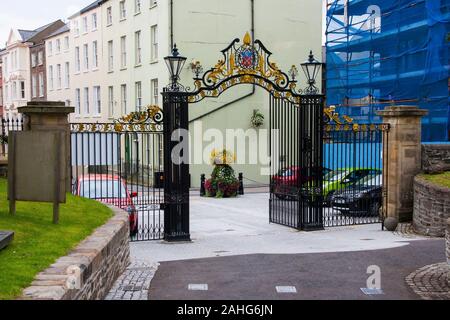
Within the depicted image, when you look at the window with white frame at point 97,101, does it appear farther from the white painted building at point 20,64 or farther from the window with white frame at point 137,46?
the white painted building at point 20,64

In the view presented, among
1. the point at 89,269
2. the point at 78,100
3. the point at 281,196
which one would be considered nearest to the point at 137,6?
the point at 78,100

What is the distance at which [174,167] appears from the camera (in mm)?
13227

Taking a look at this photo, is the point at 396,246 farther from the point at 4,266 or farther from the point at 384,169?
the point at 4,266

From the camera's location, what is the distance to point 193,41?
30734mm

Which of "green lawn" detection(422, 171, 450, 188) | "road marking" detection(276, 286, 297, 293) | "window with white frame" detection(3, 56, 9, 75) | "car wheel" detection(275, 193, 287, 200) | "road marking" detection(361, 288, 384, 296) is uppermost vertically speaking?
"window with white frame" detection(3, 56, 9, 75)

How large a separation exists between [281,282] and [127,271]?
2.57m

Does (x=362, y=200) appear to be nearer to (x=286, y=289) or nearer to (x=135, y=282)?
(x=286, y=289)

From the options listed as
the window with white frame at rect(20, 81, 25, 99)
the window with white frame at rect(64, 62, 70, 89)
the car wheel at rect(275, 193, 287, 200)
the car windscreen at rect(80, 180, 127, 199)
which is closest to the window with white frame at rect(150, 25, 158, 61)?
the window with white frame at rect(64, 62, 70, 89)

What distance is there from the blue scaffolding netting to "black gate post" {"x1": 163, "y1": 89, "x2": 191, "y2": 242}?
1274cm

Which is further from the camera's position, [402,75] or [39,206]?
[402,75]

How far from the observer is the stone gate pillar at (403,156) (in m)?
15.3

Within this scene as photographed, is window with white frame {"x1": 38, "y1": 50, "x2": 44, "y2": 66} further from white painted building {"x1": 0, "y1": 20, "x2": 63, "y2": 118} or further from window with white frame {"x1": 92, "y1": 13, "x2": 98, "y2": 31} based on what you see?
window with white frame {"x1": 92, "y1": 13, "x2": 98, "y2": 31}

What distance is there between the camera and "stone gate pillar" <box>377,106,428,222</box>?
1530cm
